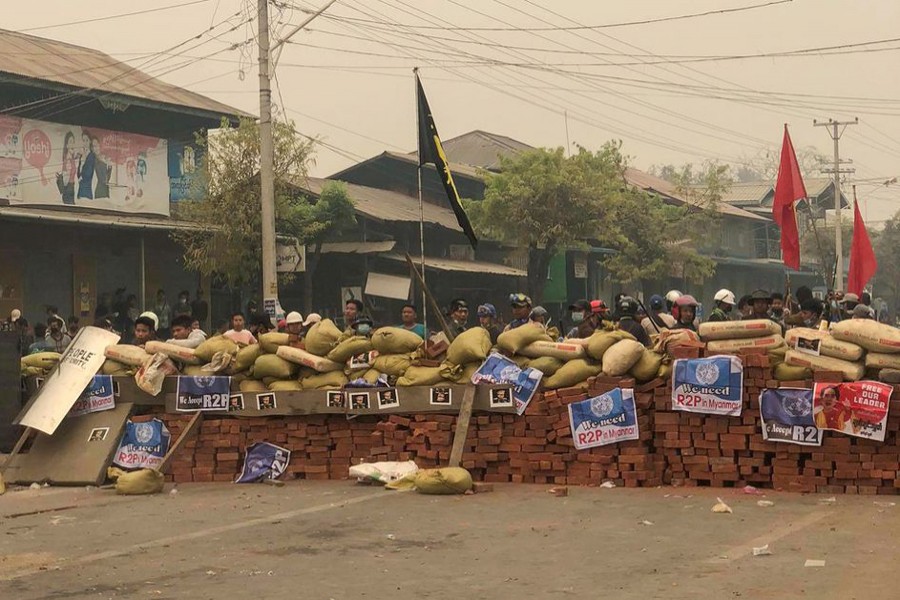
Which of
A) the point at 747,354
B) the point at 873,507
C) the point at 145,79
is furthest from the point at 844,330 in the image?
the point at 145,79

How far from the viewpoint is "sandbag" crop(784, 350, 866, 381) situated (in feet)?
33.0

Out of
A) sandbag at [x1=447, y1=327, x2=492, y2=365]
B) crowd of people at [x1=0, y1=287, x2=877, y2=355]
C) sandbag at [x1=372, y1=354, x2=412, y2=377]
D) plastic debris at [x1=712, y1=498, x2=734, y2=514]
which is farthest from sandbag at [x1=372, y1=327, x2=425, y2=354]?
plastic debris at [x1=712, y1=498, x2=734, y2=514]

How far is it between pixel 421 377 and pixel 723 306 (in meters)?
3.20

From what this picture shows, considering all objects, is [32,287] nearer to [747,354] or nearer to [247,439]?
[247,439]

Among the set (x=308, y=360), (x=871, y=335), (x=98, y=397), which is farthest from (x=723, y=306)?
(x=98, y=397)

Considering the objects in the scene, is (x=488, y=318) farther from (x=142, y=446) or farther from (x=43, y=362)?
(x=43, y=362)

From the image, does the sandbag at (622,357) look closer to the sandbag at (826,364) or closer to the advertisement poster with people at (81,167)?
the sandbag at (826,364)

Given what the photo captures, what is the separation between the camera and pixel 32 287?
86.5 ft

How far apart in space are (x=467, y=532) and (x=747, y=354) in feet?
10.1

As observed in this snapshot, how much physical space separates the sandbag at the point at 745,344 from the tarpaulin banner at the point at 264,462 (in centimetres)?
401

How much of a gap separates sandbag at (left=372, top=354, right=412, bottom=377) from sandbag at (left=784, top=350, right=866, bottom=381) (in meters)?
3.45

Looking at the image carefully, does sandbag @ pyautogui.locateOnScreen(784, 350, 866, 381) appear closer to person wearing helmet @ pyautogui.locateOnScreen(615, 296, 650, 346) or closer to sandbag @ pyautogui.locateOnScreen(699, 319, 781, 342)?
sandbag @ pyautogui.locateOnScreen(699, 319, 781, 342)

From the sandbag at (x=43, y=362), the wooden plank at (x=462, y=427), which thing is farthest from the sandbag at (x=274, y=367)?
the sandbag at (x=43, y=362)

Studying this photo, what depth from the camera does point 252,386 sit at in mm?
12219
